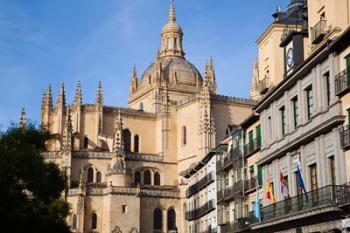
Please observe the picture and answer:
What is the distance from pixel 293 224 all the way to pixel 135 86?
70.9 m

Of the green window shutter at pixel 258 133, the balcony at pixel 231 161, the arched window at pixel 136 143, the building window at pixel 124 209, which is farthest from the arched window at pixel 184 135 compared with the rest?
the green window shutter at pixel 258 133

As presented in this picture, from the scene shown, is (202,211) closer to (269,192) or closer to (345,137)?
(269,192)

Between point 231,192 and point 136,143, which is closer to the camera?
point 231,192

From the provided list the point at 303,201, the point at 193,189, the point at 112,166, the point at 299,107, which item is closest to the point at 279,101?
the point at 299,107

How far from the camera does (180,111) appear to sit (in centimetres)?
8344

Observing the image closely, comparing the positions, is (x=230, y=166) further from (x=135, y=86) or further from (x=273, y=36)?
(x=135, y=86)

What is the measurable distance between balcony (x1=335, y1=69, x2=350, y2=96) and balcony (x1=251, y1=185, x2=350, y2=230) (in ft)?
12.0

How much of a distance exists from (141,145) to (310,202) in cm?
5763

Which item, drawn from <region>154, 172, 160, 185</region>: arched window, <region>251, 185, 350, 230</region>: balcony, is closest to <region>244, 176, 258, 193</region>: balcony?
<region>251, 185, 350, 230</region>: balcony

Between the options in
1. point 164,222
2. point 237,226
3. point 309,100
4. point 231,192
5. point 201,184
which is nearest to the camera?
point 309,100

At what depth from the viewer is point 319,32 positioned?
30.3m

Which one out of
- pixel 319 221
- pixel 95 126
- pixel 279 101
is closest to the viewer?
pixel 319 221

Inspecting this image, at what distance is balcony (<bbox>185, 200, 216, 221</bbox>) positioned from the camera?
49.4 m

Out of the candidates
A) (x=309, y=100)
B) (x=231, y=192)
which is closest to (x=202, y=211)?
(x=231, y=192)
